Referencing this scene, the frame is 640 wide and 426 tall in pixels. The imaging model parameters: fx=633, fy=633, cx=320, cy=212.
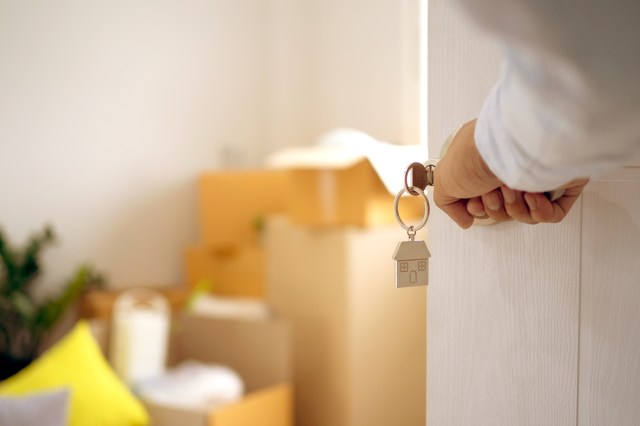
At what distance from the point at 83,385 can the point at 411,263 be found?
5.22ft

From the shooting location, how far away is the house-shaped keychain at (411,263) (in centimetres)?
53

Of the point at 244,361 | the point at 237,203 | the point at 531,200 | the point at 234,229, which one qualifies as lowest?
the point at 244,361

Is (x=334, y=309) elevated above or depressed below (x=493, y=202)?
below

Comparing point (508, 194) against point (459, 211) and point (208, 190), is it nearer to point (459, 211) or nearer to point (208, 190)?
point (459, 211)

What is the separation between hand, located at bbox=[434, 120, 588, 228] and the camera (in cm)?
43

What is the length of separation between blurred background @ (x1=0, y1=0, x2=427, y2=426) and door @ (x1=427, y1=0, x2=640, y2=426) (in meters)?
0.57

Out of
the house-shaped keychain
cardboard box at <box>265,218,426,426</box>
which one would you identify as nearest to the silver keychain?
the house-shaped keychain

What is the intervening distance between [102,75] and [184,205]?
2.35 ft

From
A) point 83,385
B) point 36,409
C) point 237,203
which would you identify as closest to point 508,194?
point 36,409

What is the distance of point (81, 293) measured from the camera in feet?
8.70

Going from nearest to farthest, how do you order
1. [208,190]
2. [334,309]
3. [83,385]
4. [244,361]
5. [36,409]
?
1. [36,409]
2. [83,385]
3. [334,309]
4. [244,361]
5. [208,190]

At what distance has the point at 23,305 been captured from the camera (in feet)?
7.59

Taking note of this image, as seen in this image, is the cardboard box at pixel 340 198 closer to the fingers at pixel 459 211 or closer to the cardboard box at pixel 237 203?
the cardboard box at pixel 237 203

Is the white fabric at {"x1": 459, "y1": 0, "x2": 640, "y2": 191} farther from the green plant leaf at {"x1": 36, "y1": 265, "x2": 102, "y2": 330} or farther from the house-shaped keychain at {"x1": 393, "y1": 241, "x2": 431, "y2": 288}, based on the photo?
the green plant leaf at {"x1": 36, "y1": 265, "x2": 102, "y2": 330}
